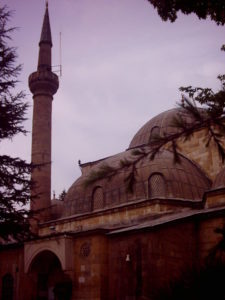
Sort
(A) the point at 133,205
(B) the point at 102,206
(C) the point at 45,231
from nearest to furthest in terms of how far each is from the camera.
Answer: (A) the point at 133,205 → (B) the point at 102,206 → (C) the point at 45,231

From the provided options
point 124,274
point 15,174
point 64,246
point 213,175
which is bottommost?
point 124,274

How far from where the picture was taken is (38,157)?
21.5m

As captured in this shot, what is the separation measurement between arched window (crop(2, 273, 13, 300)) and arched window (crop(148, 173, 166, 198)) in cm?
670

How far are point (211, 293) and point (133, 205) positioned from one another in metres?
11.9

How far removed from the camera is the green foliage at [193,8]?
5.72 metres

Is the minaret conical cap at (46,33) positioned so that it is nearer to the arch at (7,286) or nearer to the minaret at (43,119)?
the minaret at (43,119)

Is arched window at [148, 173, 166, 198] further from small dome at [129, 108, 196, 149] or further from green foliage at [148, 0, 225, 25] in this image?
green foliage at [148, 0, 225, 25]

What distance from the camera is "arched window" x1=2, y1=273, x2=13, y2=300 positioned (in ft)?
60.1

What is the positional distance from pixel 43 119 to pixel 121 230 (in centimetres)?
925

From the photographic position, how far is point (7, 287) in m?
18.5

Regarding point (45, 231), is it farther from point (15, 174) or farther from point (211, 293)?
point (211, 293)

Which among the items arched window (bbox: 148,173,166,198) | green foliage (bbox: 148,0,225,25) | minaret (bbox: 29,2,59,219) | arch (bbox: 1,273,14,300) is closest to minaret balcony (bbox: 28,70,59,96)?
minaret (bbox: 29,2,59,219)

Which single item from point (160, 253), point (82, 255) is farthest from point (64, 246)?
point (160, 253)

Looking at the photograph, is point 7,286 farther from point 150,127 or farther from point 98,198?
point 150,127
